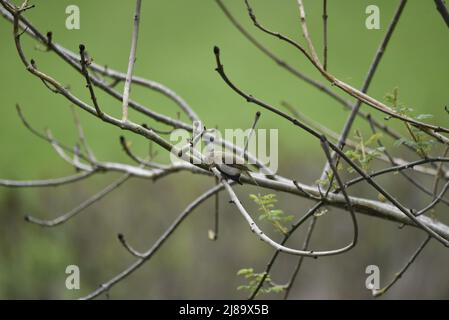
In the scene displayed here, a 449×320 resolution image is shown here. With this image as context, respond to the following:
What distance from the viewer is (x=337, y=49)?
2328mm

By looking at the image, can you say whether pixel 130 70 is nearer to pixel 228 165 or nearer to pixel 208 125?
pixel 228 165

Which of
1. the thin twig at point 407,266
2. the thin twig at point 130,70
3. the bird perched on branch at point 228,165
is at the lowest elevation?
the thin twig at point 407,266

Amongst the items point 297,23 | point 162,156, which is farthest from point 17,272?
point 297,23

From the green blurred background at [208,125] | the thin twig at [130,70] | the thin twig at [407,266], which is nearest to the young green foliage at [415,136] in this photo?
the thin twig at [407,266]

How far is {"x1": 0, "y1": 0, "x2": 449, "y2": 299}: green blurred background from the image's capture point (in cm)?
202

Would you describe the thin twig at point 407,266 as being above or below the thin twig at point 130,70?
below

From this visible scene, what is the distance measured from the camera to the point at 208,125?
225 centimetres

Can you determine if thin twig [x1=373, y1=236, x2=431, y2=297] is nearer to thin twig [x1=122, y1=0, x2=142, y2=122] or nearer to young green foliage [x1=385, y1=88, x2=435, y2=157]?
young green foliage [x1=385, y1=88, x2=435, y2=157]

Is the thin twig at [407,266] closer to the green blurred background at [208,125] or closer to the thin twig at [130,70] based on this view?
the thin twig at [130,70]

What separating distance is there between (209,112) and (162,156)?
271mm

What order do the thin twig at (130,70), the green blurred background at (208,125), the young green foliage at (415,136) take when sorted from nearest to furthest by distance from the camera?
the thin twig at (130,70) < the young green foliage at (415,136) < the green blurred background at (208,125)

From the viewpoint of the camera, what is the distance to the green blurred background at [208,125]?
79.4 inches
